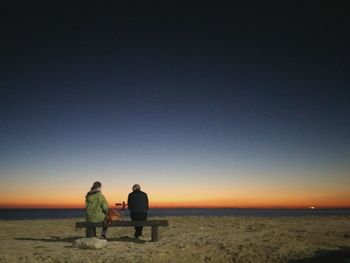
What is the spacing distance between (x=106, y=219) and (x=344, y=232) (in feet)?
30.6

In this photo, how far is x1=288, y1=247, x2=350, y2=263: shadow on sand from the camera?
12076 millimetres

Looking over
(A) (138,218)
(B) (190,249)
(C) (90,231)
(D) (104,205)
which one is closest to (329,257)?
(B) (190,249)

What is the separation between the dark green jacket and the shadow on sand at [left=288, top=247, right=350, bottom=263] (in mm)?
6616

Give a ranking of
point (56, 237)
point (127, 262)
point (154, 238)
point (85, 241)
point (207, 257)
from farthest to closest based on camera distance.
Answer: point (56, 237) < point (154, 238) < point (85, 241) < point (207, 257) < point (127, 262)

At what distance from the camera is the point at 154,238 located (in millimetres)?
15453

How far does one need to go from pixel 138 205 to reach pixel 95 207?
178 cm

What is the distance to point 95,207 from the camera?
15562 mm

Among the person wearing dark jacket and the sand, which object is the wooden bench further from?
the person wearing dark jacket

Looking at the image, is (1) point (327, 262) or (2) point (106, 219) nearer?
(1) point (327, 262)

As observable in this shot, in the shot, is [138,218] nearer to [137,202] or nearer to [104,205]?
[137,202]

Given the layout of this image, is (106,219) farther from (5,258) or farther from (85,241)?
(5,258)

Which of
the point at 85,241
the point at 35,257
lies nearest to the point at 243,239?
the point at 85,241

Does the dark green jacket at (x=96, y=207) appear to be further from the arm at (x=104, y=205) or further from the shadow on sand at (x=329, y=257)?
the shadow on sand at (x=329, y=257)

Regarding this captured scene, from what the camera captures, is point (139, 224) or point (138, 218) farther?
point (138, 218)
